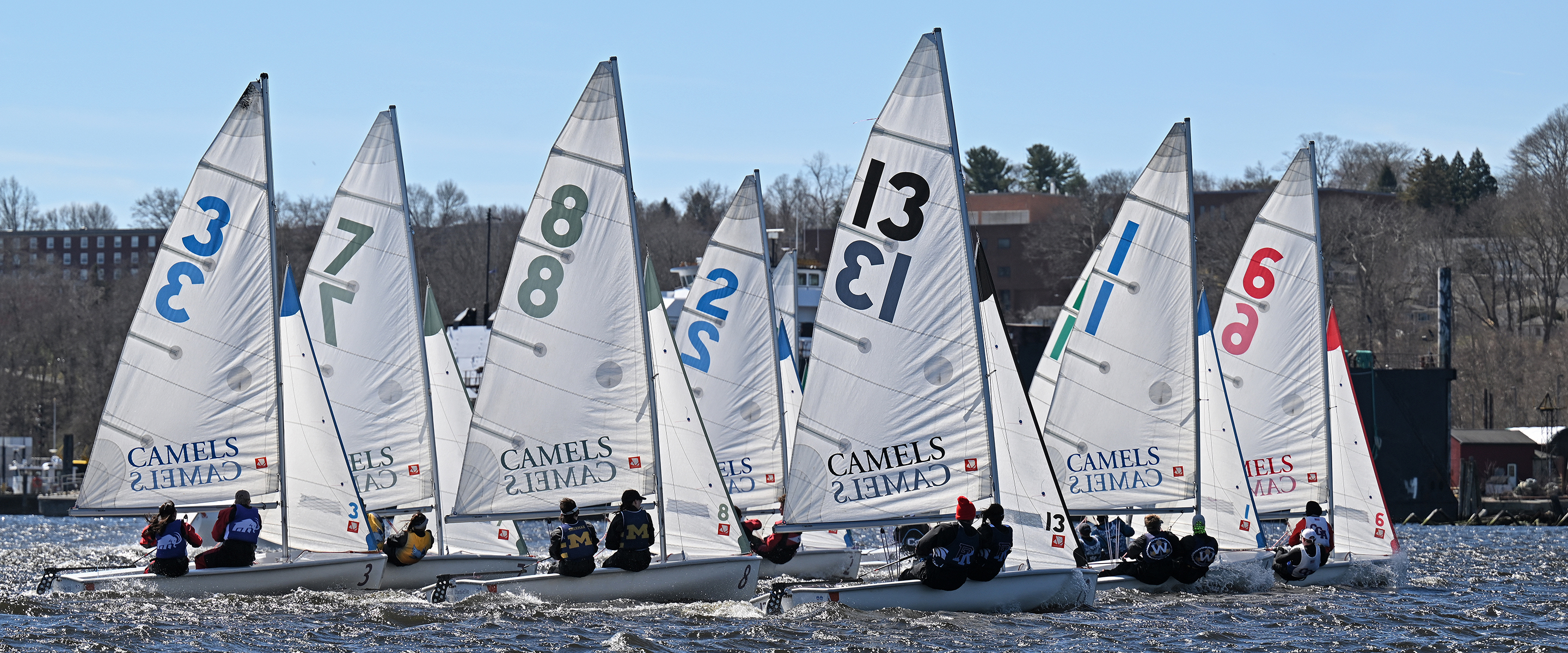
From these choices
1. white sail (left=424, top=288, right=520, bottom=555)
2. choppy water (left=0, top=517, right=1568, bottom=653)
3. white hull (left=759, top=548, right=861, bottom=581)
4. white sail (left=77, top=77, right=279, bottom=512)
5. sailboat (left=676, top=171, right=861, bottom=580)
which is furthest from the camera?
sailboat (left=676, top=171, right=861, bottom=580)

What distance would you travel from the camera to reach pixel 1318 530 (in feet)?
66.3

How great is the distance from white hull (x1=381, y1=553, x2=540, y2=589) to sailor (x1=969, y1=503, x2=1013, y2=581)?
5249 mm

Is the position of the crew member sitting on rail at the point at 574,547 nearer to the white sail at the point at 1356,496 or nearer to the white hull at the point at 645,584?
the white hull at the point at 645,584

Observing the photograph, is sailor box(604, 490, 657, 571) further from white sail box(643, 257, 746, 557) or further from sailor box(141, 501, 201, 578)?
sailor box(141, 501, 201, 578)

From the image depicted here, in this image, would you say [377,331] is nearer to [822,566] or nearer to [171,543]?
[171,543]

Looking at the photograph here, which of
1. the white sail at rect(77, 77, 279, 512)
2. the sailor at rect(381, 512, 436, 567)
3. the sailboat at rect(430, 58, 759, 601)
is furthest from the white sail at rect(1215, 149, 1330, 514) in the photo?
the white sail at rect(77, 77, 279, 512)

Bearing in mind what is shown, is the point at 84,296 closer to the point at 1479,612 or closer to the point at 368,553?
the point at 368,553

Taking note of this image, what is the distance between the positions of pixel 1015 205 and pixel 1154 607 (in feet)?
270

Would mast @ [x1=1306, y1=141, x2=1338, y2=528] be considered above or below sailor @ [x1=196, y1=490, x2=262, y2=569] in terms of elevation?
above

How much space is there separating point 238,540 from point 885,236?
7.36 metres

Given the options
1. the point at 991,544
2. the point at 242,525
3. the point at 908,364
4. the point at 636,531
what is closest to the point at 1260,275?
the point at 908,364

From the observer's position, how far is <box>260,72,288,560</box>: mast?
17.9 meters

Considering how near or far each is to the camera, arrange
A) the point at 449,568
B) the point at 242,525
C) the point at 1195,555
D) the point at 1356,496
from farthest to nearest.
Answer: the point at 1356,496, the point at 449,568, the point at 1195,555, the point at 242,525

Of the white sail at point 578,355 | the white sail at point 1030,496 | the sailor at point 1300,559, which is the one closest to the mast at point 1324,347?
the sailor at point 1300,559
